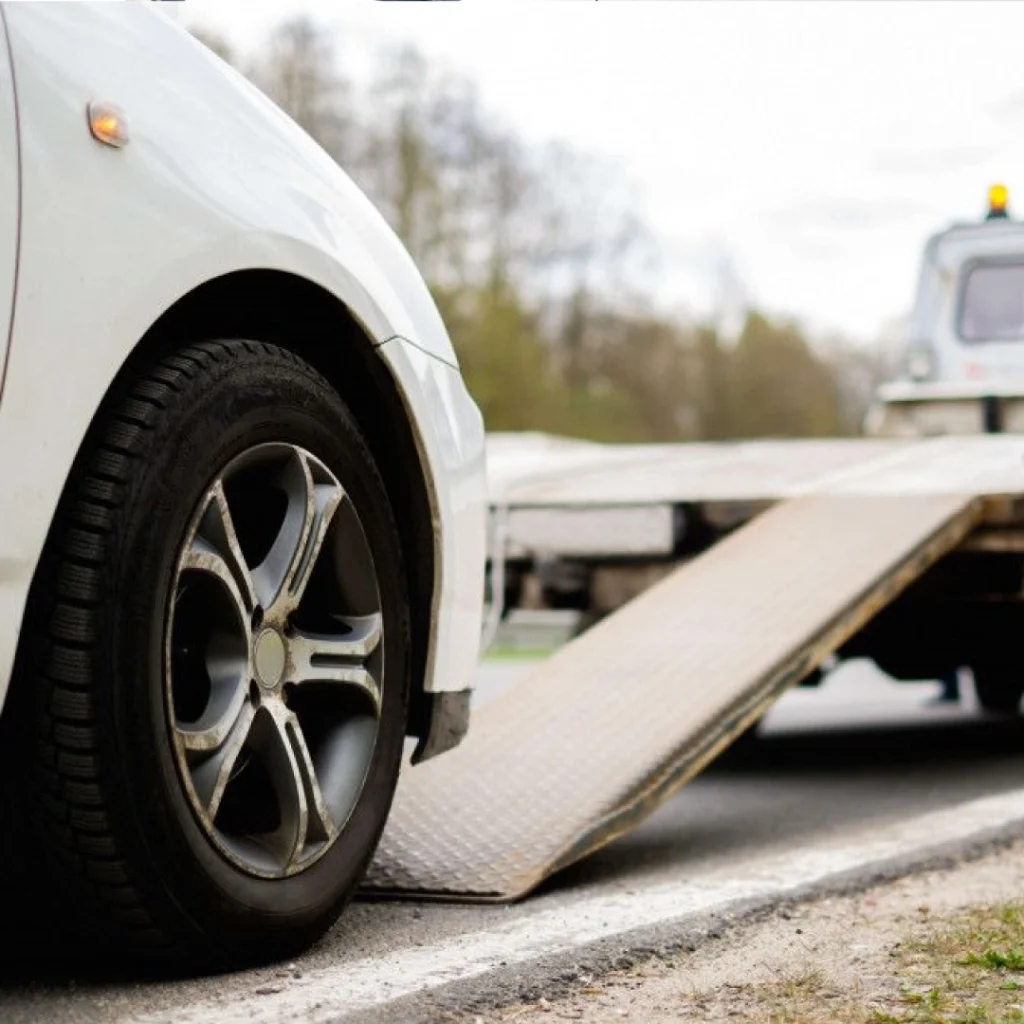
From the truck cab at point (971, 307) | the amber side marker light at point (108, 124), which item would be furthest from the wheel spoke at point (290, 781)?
the truck cab at point (971, 307)

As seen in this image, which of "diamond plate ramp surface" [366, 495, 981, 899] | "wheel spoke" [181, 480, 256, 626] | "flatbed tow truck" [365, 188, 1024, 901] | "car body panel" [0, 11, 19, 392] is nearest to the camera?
"car body panel" [0, 11, 19, 392]

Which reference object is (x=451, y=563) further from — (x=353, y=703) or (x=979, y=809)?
(x=979, y=809)

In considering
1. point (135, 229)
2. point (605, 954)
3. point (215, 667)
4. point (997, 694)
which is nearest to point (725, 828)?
point (605, 954)

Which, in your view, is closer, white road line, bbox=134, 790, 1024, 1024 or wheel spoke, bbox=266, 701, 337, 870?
white road line, bbox=134, 790, 1024, 1024

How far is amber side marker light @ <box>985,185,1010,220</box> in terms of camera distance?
11.1 meters

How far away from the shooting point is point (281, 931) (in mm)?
2764

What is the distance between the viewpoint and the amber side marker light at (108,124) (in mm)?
2484

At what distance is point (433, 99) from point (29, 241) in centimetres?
2637

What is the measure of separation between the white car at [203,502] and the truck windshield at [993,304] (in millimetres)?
8166

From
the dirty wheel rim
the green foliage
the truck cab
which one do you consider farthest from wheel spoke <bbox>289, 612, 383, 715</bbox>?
the green foliage

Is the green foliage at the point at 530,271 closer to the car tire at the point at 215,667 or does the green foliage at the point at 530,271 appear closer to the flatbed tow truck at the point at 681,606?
the flatbed tow truck at the point at 681,606

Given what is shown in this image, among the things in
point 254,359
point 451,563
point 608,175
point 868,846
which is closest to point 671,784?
point 868,846

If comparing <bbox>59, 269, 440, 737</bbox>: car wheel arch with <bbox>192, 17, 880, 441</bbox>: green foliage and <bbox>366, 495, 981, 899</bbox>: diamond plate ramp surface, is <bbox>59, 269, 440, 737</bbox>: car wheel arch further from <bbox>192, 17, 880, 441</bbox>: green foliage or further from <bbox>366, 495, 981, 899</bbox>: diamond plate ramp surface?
<bbox>192, 17, 880, 441</bbox>: green foliage

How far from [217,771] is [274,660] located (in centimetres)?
23
